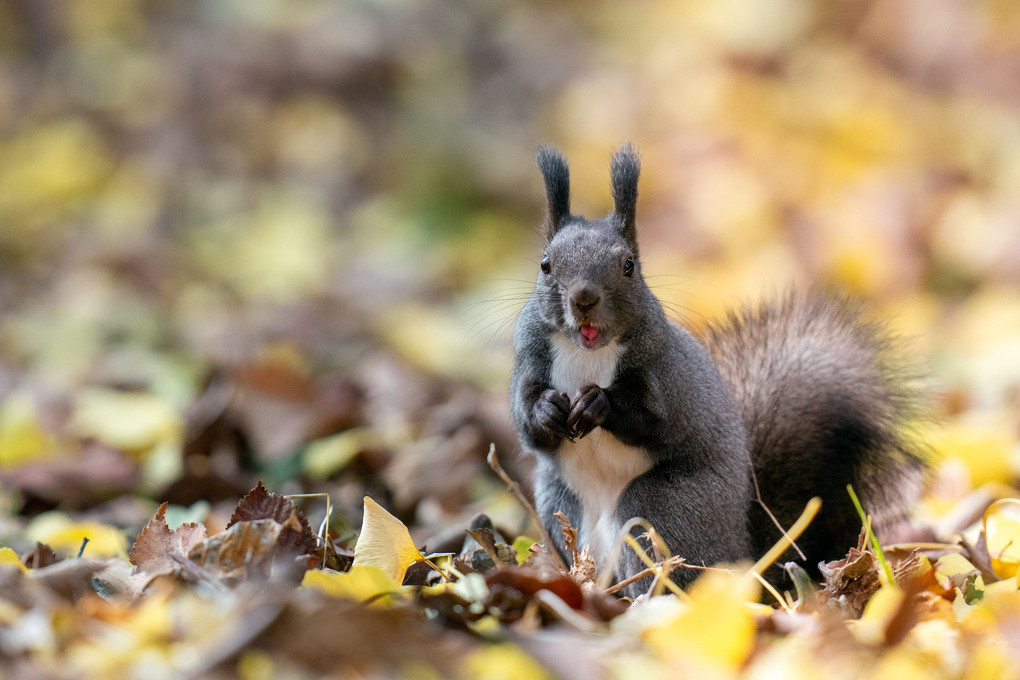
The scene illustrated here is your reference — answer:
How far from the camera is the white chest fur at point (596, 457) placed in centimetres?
184

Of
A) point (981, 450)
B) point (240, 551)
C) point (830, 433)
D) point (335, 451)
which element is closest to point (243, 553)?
point (240, 551)

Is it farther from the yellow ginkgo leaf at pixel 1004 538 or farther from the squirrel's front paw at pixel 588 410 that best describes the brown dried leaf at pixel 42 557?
the yellow ginkgo leaf at pixel 1004 538

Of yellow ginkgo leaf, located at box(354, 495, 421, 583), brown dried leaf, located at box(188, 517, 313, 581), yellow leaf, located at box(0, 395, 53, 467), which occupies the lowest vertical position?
yellow leaf, located at box(0, 395, 53, 467)

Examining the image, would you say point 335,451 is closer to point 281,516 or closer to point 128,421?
point 128,421

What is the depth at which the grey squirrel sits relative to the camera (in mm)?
1792

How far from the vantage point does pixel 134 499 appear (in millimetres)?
2371

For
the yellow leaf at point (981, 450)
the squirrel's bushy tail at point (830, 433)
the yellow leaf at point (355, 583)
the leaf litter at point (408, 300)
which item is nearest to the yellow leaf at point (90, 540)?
the leaf litter at point (408, 300)

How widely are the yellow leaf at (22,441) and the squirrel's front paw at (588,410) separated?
1502 millimetres

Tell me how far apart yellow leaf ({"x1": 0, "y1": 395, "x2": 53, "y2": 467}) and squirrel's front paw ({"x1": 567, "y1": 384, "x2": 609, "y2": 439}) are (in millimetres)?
1502

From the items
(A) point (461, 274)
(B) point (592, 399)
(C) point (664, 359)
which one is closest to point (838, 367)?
(C) point (664, 359)

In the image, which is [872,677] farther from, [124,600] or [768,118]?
[768,118]

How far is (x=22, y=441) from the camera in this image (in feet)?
8.55

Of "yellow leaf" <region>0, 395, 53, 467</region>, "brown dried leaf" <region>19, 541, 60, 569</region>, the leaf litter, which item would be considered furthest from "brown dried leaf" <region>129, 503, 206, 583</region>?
"yellow leaf" <region>0, 395, 53, 467</region>

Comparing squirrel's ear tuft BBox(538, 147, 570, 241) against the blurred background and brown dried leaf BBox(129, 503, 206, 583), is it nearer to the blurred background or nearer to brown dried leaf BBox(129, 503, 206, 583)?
the blurred background
